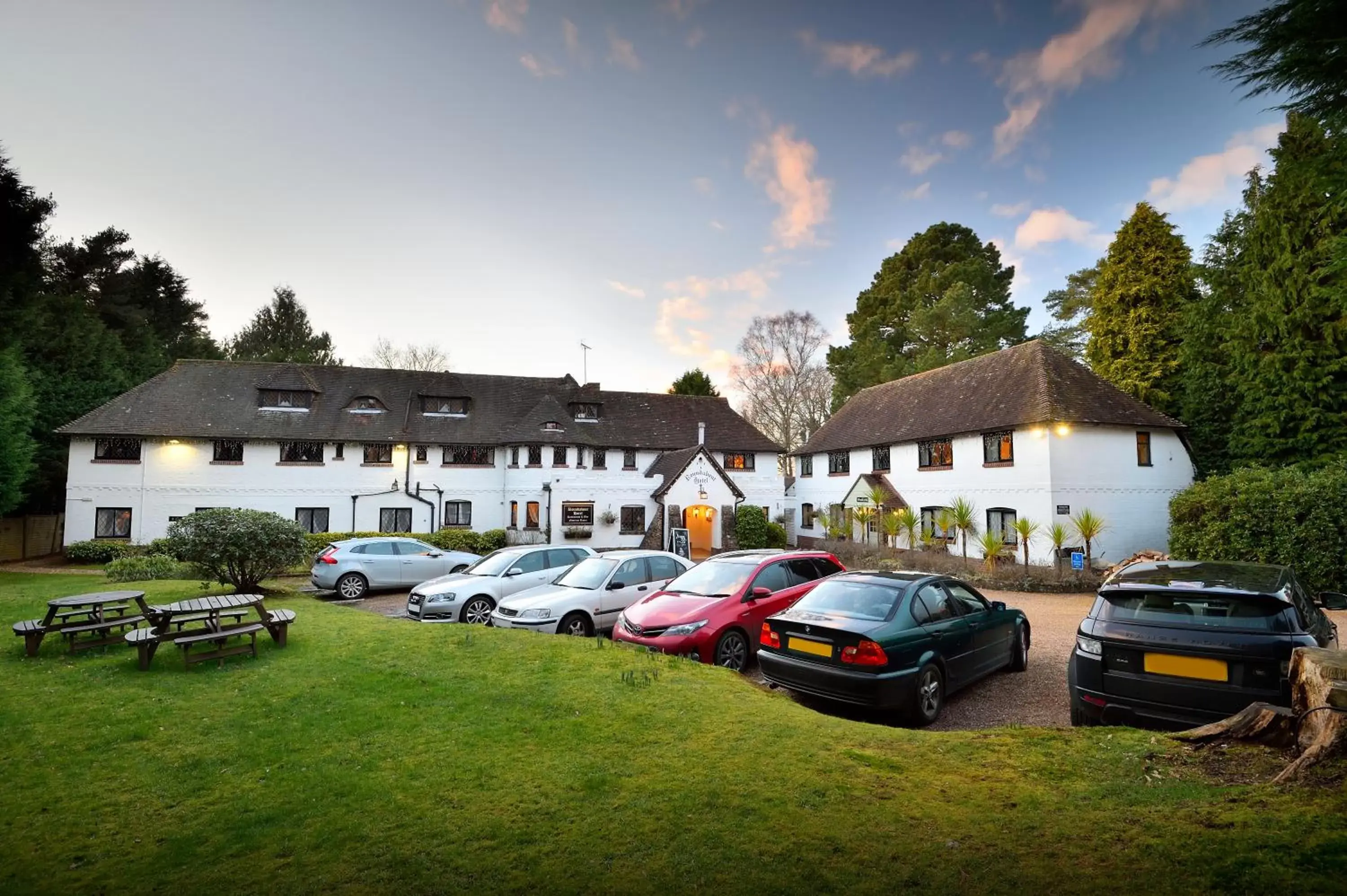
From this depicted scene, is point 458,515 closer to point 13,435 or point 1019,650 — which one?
point 13,435

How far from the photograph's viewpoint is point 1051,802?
3682mm

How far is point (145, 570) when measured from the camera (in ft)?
53.3

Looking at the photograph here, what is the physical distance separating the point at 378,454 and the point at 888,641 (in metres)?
25.6

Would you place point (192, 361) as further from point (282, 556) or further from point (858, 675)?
point (858, 675)

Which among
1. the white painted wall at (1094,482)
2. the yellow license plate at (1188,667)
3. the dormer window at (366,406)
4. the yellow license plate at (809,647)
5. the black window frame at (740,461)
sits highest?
the dormer window at (366,406)

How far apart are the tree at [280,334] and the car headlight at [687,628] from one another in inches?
1974

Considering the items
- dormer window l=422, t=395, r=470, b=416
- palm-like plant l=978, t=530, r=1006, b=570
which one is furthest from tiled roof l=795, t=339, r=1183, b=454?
dormer window l=422, t=395, r=470, b=416

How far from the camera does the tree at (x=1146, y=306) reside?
2519 cm

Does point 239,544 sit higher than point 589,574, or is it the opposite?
point 239,544

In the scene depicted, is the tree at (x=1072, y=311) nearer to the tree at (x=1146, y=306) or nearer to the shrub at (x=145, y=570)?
the tree at (x=1146, y=306)

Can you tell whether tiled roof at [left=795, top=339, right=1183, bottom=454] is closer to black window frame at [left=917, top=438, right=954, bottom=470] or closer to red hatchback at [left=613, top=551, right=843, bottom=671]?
black window frame at [left=917, top=438, right=954, bottom=470]

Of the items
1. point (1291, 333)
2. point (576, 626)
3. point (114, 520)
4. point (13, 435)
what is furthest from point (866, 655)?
point (114, 520)

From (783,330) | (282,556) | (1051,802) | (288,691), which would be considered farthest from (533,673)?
A: (783,330)

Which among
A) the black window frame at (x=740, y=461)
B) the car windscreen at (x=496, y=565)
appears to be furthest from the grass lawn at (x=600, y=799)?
the black window frame at (x=740, y=461)
